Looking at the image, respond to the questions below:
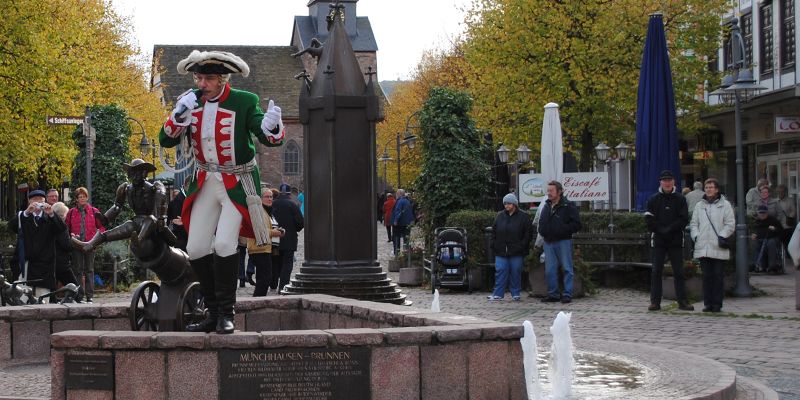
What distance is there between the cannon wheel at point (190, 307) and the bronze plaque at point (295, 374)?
147 cm

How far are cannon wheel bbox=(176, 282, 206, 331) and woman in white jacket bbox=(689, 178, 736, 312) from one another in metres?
8.55

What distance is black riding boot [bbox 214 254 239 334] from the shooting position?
847cm

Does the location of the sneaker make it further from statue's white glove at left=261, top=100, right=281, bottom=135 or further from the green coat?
statue's white glove at left=261, top=100, right=281, bottom=135

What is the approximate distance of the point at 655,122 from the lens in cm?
2011

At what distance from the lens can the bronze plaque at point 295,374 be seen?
7.90 meters

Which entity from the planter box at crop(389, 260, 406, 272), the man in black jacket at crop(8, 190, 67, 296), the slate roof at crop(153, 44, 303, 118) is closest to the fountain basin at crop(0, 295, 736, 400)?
the man in black jacket at crop(8, 190, 67, 296)

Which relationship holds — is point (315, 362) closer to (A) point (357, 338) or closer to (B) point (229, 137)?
(A) point (357, 338)

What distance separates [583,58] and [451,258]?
15.3 m

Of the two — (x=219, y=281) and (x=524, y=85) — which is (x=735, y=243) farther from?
(x=524, y=85)

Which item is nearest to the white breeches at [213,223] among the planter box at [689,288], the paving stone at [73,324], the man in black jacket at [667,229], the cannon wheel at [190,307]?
the cannon wheel at [190,307]

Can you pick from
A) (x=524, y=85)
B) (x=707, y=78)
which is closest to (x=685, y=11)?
(x=707, y=78)

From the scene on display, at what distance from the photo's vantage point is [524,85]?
116ft

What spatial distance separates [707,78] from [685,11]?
1990mm

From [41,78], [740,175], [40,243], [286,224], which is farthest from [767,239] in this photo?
[41,78]
